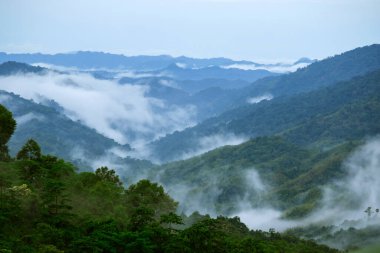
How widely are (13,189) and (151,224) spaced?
12.0 metres

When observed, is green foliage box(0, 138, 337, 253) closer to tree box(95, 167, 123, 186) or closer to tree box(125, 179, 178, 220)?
tree box(125, 179, 178, 220)

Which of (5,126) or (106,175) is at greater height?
(5,126)

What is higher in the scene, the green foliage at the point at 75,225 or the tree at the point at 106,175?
the tree at the point at 106,175

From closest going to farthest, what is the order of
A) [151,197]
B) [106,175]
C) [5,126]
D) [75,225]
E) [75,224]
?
[75,225]
[75,224]
[151,197]
[5,126]
[106,175]

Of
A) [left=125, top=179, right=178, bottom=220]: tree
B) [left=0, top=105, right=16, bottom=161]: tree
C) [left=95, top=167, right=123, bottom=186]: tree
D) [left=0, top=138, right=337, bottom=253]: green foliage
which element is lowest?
[left=0, top=138, right=337, bottom=253]: green foliage

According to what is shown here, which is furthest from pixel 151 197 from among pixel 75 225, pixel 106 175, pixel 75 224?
pixel 75 225

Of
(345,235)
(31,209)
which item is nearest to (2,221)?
(31,209)

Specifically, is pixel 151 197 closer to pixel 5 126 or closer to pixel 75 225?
pixel 75 225

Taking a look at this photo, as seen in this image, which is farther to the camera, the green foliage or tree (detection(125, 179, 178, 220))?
tree (detection(125, 179, 178, 220))

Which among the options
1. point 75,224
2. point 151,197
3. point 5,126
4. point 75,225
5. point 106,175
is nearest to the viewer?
point 75,225

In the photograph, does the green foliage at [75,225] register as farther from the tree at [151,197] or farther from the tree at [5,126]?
the tree at [5,126]

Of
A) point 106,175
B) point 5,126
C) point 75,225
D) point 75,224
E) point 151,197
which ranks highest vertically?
point 5,126

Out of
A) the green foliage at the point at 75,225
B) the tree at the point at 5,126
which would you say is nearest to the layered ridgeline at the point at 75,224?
the green foliage at the point at 75,225

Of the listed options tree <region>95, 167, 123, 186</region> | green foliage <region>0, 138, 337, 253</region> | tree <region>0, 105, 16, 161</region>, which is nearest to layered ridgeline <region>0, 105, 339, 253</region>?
green foliage <region>0, 138, 337, 253</region>
